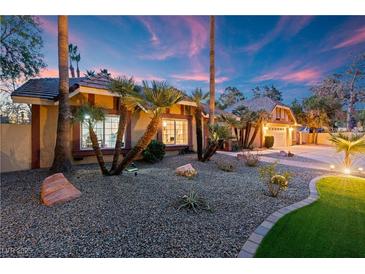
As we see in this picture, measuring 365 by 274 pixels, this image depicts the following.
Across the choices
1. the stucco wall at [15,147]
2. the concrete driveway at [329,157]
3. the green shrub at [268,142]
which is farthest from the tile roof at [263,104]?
the stucco wall at [15,147]

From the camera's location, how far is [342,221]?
3797 mm

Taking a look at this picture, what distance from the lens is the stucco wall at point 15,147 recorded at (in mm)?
7711

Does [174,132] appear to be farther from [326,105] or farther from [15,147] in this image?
[326,105]

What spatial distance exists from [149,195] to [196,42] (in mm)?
9404

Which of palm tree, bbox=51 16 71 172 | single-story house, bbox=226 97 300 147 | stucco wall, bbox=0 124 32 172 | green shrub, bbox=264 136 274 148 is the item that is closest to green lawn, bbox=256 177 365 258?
palm tree, bbox=51 16 71 172

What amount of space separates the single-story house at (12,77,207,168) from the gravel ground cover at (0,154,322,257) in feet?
8.78

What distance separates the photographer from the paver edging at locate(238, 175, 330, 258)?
2795 mm

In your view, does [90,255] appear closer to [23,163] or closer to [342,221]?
[342,221]

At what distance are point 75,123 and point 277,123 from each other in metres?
21.3

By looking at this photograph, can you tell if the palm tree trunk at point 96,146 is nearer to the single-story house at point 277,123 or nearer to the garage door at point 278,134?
the single-story house at point 277,123

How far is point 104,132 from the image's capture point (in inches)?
389

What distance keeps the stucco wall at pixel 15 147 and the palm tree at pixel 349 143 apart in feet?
44.6

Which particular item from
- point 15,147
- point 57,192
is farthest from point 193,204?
point 15,147
